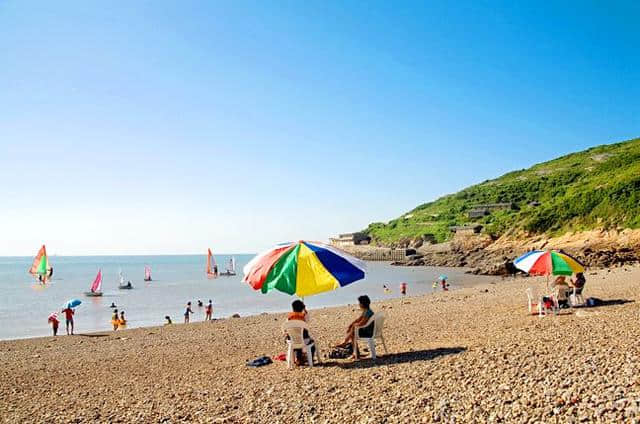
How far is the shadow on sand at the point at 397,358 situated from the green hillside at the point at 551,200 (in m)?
45.8

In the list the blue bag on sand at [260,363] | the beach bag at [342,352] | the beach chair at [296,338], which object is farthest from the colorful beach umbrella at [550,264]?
the blue bag on sand at [260,363]

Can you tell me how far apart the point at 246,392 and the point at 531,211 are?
68.4 m

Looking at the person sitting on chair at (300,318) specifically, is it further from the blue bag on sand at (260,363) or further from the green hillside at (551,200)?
the green hillside at (551,200)

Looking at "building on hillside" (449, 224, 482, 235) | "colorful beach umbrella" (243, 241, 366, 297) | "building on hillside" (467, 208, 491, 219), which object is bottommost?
"colorful beach umbrella" (243, 241, 366, 297)

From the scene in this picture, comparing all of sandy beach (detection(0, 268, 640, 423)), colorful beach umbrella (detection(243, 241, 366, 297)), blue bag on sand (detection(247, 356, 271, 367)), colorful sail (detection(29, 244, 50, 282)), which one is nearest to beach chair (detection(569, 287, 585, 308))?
sandy beach (detection(0, 268, 640, 423))

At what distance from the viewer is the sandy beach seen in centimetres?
539

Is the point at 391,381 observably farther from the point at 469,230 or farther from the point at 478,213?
the point at 478,213

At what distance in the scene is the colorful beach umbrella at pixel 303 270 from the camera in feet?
26.7

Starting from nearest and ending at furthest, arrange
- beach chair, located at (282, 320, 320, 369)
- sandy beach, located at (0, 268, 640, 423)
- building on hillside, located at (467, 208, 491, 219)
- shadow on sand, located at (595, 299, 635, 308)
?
sandy beach, located at (0, 268, 640, 423)
beach chair, located at (282, 320, 320, 369)
shadow on sand, located at (595, 299, 635, 308)
building on hillside, located at (467, 208, 491, 219)

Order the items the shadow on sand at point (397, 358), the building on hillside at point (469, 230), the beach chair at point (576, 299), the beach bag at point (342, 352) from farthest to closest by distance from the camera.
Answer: the building on hillside at point (469, 230)
the beach chair at point (576, 299)
the beach bag at point (342, 352)
the shadow on sand at point (397, 358)

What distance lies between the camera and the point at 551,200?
73938 mm

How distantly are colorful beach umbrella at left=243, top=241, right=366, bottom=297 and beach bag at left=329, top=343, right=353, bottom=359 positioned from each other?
1.82m

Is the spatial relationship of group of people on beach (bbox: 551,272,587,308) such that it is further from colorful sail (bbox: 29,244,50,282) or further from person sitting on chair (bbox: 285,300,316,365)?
colorful sail (bbox: 29,244,50,282)

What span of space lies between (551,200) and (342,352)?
74005 mm
